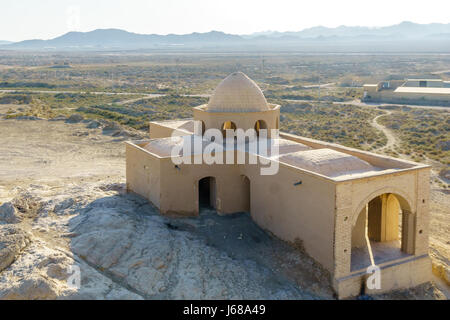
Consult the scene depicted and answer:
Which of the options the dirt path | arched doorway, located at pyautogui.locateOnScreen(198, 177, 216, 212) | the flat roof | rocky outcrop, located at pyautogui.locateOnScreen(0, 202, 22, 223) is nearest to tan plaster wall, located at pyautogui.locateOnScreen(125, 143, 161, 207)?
arched doorway, located at pyautogui.locateOnScreen(198, 177, 216, 212)

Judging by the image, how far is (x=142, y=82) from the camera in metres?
85.6

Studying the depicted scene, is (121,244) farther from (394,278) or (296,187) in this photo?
(394,278)

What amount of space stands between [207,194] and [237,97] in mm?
4106

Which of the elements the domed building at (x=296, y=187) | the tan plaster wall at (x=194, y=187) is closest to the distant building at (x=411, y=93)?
the domed building at (x=296, y=187)

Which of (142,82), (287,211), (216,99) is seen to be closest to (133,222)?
(287,211)

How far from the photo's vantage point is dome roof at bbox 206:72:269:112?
59.7 ft

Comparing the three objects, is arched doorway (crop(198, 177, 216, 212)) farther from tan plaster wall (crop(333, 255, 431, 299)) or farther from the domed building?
tan plaster wall (crop(333, 255, 431, 299))

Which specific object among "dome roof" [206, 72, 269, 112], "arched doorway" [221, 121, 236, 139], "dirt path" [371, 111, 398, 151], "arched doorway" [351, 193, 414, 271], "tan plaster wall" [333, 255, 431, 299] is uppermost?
"dome roof" [206, 72, 269, 112]

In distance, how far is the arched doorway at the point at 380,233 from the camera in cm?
1368

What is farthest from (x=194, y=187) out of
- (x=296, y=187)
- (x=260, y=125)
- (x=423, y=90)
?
(x=423, y=90)

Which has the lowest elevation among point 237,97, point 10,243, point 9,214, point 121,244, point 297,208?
point 121,244

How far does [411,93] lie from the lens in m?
54.3

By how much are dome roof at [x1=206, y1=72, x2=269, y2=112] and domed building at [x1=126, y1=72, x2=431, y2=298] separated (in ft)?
0.13

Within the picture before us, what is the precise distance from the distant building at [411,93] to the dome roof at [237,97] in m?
40.8
